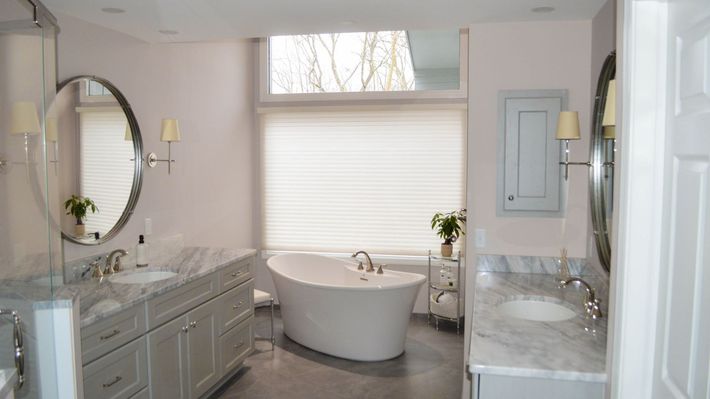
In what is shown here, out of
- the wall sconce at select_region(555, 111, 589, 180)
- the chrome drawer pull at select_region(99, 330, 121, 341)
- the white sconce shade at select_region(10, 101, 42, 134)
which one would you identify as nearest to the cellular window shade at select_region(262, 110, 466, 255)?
the wall sconce at select_region(555, 111, 589, 180)

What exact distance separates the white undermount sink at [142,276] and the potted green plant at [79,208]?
356 millimetres

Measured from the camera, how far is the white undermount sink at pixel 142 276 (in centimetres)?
332

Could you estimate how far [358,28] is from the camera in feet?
10.9

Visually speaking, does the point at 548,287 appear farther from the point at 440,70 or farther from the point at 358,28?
the point at 440,70

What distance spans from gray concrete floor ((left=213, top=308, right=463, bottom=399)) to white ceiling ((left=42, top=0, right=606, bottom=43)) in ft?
7.91

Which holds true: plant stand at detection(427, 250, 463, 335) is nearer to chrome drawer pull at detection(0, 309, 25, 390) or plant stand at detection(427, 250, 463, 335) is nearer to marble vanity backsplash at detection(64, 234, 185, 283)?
marble vanity backsplash at detection(64, 234, 185, 283)

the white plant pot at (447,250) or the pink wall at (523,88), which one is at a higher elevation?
the pink wall at (523,88)

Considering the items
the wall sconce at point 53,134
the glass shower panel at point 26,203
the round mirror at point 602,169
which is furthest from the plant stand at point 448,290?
the glass shower panel at point 26,203

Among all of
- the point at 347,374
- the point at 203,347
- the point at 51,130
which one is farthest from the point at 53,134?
the point at 347,374

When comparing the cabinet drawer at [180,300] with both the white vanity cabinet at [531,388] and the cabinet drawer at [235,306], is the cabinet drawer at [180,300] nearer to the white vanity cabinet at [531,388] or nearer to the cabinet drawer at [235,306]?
the cabinet drawer at [235,306]

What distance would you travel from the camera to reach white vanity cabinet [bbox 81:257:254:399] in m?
2.51

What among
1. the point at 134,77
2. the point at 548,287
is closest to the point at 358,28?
the point at 134,77

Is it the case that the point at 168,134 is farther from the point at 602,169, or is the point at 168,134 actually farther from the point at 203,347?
the point at 602,169

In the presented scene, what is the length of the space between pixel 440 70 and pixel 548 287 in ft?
9.54
